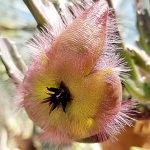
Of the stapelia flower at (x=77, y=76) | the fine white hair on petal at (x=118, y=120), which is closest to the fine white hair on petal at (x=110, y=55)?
the stapelia flower at (x=77, y=76)

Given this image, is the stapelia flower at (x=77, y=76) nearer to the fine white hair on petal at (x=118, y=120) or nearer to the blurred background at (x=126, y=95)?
the fine white hair on petal at (x=118, y=120)

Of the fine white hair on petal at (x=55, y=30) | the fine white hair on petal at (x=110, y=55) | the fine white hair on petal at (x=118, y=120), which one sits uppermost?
the fine white hair on petal at (x=55, y=30)

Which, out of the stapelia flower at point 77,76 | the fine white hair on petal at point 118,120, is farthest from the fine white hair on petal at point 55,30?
the fine white hair on petal at point 118,120

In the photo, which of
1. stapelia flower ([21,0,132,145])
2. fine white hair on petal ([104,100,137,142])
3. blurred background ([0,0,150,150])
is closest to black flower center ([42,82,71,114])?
stapelia flower ([21,0,132,145])

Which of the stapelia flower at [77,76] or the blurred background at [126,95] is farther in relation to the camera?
the blurred background at [126,95]

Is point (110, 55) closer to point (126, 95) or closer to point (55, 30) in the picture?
point (55, 30)

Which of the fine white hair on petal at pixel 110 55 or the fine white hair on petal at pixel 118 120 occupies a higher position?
the fine white hair on petal at pixel 110 55

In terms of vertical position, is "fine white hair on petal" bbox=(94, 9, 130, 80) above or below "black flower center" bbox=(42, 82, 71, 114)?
above

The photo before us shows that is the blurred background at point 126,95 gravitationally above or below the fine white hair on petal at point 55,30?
below

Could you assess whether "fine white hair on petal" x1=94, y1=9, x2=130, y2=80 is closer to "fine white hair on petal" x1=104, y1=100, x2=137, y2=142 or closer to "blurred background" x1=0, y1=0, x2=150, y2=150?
"fine white hair on petal" x1=104, y1=100, x2=137, y2=142
